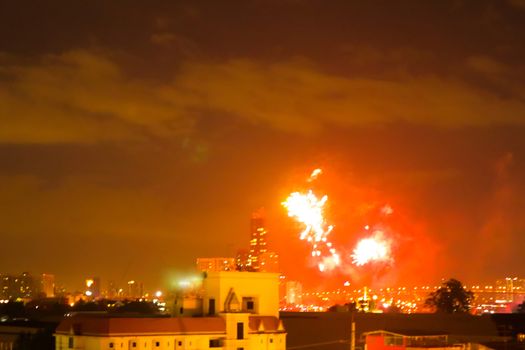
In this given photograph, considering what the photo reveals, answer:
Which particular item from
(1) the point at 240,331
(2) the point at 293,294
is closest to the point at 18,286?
(2) the point at 293,294

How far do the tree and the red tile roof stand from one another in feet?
105

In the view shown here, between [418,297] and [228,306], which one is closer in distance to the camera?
[228,306]

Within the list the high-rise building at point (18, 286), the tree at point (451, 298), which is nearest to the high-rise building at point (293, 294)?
the tree at point (451, 298)

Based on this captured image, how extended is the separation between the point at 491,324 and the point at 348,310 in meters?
8.70

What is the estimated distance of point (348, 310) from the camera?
5281 cm

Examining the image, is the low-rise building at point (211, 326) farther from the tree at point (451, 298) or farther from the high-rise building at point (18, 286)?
the high-rise building at point (18, 286)

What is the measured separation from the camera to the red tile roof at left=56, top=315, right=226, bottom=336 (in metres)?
32.4

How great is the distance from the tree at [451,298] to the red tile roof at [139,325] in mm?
32066

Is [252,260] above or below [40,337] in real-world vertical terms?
above

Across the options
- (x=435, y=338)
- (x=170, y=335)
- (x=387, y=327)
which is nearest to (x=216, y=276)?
(x=170, y=335)

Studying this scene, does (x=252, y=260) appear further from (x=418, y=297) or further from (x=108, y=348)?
(x=418, y=297)

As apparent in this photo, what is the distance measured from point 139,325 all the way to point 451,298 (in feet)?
118

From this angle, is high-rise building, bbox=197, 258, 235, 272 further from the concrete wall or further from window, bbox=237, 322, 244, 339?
window, bbox=237, 322, 244, 339

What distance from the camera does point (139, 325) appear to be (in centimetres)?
3312
